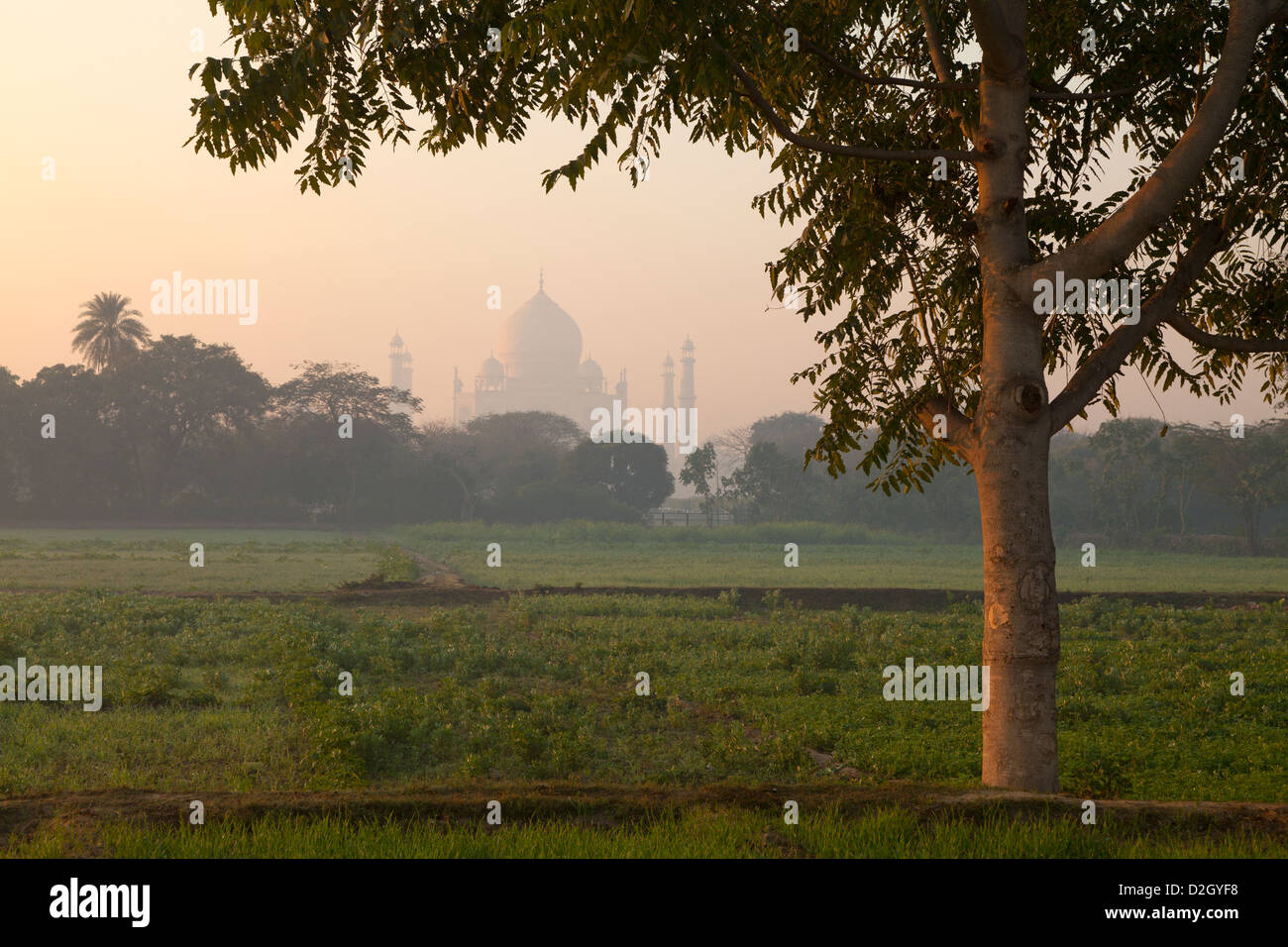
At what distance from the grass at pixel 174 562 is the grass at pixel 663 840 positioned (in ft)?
60.1

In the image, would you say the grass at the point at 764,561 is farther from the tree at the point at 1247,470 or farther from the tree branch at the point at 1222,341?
the tree branch at the point at 1222,341

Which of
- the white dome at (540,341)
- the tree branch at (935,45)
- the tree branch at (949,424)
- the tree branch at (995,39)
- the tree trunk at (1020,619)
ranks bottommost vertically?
the tree trunk at (1020,619)

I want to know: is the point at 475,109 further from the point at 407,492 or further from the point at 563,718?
the point at 407,492

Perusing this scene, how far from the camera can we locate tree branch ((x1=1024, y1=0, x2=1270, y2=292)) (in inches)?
252

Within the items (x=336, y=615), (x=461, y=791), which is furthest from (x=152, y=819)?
(x=336, y=615)

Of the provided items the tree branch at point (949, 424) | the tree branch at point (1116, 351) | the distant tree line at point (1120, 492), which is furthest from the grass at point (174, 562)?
the distant tree line at point (1120, 492)

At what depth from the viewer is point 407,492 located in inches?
2215

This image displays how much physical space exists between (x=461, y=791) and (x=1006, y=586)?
3506 mm

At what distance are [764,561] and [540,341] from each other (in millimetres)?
80735

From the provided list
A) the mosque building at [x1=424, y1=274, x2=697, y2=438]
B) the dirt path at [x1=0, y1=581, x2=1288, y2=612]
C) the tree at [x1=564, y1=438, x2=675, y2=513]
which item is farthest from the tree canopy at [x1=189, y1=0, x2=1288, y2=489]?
the mosque building at [x1=424, y1=274, x2=697, y2=438]

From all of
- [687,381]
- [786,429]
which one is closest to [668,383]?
[687,381]

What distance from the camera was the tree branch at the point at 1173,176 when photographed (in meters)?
6.41

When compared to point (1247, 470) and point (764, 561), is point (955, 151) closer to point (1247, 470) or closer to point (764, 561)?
point (764, 561)

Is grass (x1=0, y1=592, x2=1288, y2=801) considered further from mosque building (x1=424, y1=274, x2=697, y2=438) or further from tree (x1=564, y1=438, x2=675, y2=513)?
mosque building (x1=424, y1=274, x2=697, y2=438)
